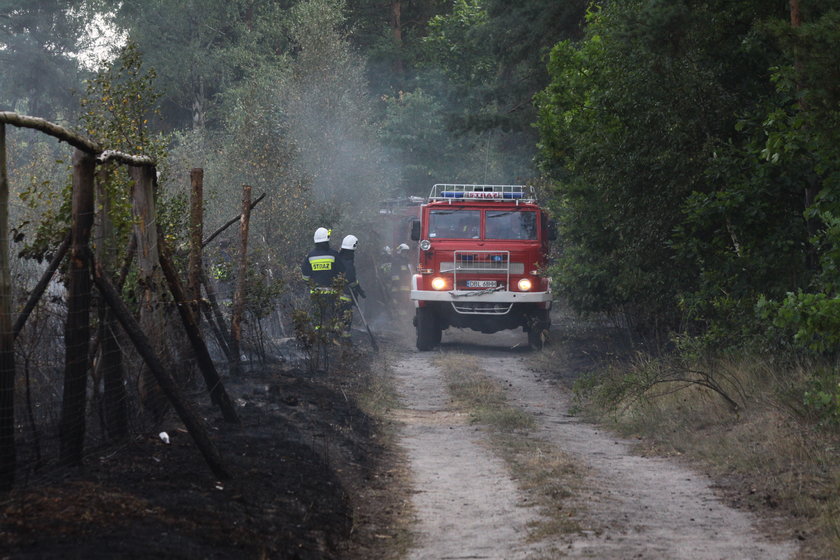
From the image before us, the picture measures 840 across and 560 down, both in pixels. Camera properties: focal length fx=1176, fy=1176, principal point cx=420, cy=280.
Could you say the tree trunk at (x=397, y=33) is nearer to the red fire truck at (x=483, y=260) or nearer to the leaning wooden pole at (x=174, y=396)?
the red fire truck at (x=483, y=260)

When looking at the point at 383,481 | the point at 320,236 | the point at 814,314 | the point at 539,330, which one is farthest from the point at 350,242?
the point at 814,314

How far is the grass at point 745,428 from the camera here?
7.73m

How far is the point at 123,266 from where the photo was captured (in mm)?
8422

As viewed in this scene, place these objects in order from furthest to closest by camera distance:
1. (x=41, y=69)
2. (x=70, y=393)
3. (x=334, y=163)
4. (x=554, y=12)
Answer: (x=41, y=69) → (x=334, y=163) → (x=554, y=12) → (x=70, y=393)

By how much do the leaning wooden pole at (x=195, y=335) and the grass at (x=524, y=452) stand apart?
2.47 metres

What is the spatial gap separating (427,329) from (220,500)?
48.9ft

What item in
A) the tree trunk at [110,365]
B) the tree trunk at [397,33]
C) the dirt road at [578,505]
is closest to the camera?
the dirt road at [578,505]

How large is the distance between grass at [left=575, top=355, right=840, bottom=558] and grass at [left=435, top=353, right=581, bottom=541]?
1.08 m

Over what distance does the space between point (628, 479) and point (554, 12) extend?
14.2m

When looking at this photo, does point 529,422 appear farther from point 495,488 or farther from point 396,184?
point 396,184

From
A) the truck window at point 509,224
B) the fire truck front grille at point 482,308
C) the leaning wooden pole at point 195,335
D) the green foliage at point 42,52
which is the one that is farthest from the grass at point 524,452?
the green foliage at point 42,52

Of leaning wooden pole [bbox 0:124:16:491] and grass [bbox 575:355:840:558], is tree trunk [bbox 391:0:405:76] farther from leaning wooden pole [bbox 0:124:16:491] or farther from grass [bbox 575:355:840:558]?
leaning wooden pole [bbox 0:124:16:491]

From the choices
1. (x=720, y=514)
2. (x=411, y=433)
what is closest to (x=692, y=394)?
(x=411, y=433)

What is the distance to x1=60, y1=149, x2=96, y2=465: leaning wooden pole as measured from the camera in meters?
6.95
